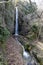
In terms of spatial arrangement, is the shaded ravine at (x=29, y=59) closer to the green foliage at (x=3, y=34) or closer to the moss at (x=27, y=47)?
the moss at (x=27, y=47)

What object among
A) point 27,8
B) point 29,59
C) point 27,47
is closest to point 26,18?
point 27,8

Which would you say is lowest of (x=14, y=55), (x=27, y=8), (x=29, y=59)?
(x=29, y=59)

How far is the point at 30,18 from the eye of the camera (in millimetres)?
18562

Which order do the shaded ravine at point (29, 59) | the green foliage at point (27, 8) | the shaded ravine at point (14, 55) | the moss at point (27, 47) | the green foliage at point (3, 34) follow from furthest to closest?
the green foliage at point (27, 8) → the moss at point (27, 47) → the shaded ravine at point (29, 59) → the green foliage at point (3, 34) → the shaded ravine at point (14, 55)

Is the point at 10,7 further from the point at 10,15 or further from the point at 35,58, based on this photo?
the point at 35,58

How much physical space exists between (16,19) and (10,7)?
264 cm

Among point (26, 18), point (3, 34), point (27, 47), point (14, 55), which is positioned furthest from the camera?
point (26, 18)

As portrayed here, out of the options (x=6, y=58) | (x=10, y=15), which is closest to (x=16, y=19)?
(x=10, y=15)

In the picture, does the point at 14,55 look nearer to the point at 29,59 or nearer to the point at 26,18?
the point at 29,59

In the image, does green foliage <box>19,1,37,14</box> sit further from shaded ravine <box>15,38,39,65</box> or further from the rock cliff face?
shaded ravine <box>15,38,39,65</box>

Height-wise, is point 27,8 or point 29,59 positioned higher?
point 27,8

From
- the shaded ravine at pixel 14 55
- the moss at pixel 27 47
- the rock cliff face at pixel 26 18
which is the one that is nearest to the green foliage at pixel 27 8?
the rock cliff face at pixel 26 18

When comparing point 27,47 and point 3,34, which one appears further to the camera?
point 27,47

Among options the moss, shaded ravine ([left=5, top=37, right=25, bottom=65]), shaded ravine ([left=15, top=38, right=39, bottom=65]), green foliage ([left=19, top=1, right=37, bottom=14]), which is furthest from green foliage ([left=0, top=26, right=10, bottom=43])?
green foliage ([left=19, top=1, right=37, bottom=14])
